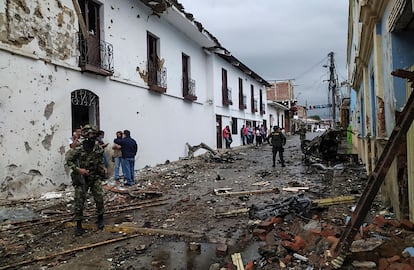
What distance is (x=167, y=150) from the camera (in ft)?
47.0

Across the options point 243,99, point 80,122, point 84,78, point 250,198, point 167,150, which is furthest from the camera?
point 243,99

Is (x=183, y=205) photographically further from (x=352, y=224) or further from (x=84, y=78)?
(x=84, y=78)

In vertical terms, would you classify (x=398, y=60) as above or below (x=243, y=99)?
below

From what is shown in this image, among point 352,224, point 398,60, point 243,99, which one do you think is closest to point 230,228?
point 352,224

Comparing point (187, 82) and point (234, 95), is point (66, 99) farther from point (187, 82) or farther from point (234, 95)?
point (234, 95)

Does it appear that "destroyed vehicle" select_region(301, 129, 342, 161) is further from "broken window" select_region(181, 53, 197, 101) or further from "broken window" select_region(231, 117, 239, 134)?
"broken window" select_region(231, 117, 239, 134)

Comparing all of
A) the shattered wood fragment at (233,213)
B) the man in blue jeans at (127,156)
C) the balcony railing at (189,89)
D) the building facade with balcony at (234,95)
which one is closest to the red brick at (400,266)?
the shattered wood fragment at (233,213)

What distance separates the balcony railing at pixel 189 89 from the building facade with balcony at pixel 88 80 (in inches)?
2.5

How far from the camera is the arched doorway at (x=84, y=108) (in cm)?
916

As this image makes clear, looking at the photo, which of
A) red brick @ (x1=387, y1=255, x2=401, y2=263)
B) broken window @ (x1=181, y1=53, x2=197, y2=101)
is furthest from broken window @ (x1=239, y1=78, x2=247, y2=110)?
red brick @ (x1=387, y1=255, x2=401, y2=263)

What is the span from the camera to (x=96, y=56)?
9984mm

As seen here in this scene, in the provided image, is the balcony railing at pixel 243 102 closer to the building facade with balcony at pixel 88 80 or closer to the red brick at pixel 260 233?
the building facade with balcony at pixel 88 80

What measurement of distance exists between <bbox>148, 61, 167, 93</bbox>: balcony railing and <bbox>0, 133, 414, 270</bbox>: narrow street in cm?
558

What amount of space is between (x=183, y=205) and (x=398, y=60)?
4.63 m
